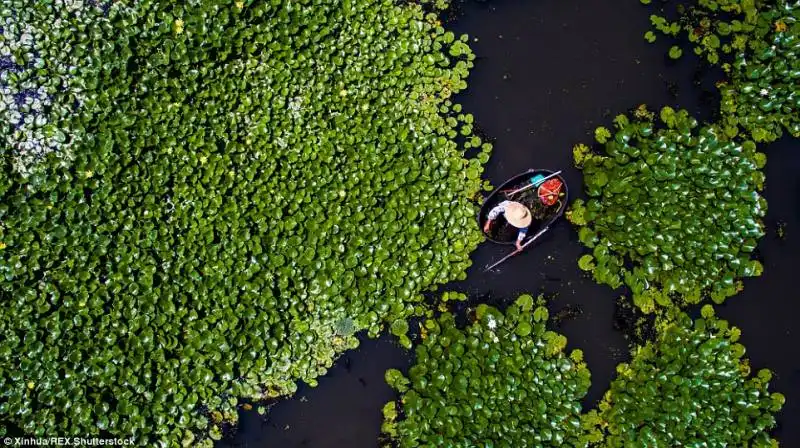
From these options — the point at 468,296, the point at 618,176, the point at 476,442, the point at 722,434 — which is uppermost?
the point at 618,176

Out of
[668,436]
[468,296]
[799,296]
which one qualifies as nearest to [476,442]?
[468,296]

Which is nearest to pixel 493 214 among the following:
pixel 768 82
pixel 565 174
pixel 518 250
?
pixel 518 250

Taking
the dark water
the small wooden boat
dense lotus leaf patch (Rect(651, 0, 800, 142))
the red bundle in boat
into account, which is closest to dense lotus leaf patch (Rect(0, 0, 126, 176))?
the dark water

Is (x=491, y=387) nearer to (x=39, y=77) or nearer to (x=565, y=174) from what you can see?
(x=565, y=174)

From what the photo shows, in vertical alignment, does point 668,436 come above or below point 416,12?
below

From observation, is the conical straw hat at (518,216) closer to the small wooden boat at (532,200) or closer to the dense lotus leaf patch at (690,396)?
the small wooden boat at (532,200)

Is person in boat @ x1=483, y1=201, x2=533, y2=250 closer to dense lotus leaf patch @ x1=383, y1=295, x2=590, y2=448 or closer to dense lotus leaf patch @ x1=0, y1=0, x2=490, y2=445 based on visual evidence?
dense lotus leaf patch @ x1=0, y1=0, x2=490, y2=445

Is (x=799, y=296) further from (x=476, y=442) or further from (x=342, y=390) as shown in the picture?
(x=342, y=390)
